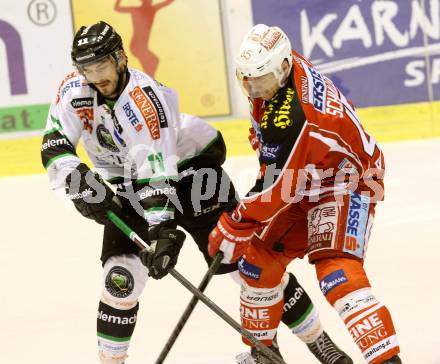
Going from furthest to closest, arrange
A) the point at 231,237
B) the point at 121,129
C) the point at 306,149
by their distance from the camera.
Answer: the point at 121,129 < the point at 231,237 < the point at 306,149

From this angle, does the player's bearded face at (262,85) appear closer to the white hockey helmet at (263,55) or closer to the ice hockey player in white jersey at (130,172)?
the white hockey helmet at (263,55)

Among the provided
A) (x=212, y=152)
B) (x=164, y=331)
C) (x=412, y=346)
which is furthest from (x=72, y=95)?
(x=412, y=346)

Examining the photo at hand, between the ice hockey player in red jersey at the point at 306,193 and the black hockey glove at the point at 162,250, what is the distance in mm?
144

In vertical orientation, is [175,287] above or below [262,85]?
below

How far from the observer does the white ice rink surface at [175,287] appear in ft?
15.1

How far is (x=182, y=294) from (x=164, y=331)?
472 millimetres

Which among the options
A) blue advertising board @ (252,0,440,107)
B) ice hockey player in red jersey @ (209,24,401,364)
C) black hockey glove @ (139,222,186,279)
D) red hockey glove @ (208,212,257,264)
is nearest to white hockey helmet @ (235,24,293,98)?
ice hockey player in red jersey @ (209,24,401,364)

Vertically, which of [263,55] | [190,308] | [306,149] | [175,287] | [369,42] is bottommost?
[175,287]

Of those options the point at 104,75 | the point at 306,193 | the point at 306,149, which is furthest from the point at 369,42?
the point at 306,149

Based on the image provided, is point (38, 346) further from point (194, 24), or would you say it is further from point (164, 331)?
point (194, 24)

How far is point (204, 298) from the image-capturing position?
13.1ft

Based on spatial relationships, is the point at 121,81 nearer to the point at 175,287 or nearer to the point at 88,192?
the point at 88,192

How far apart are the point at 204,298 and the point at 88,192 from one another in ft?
1.87

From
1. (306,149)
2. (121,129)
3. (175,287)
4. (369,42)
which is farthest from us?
(369,42)
